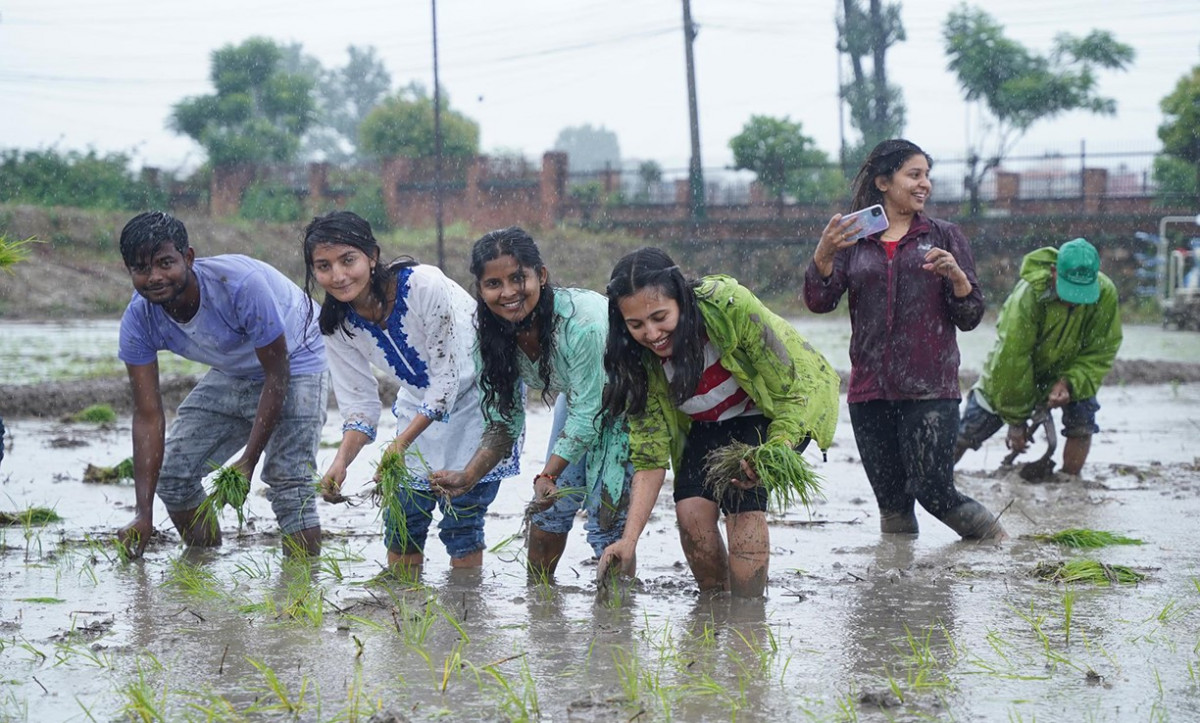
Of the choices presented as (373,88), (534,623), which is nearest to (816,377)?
(534,623)

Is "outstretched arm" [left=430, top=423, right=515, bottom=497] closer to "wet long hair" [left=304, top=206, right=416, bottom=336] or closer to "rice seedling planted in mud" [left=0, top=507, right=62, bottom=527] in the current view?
"wet long hair" [left=304, top=206, right=416, bottom=336]

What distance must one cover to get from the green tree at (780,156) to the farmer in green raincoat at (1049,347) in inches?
1114

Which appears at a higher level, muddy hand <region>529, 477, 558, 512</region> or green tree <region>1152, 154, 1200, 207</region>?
green tree <region>1152, 154, 1200, 207</region>

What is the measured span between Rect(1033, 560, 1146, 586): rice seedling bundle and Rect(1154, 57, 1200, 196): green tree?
100 ft

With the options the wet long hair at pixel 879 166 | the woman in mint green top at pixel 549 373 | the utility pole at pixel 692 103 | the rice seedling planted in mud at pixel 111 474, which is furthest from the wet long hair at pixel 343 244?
the utility pole at pixel 692 103

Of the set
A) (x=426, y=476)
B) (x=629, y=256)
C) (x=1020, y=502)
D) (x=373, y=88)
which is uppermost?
(x=373, y=88)

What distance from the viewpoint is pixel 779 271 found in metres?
34.3

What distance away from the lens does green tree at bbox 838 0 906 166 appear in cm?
3525

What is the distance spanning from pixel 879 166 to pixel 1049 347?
2.30 meters

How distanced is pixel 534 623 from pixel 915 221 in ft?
8.41

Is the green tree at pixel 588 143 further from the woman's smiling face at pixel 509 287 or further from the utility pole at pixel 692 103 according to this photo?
the woman's smiling face at pixel 509 287

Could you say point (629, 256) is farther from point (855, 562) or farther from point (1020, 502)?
point (1020, 502)

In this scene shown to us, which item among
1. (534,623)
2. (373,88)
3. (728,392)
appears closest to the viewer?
(534,623)

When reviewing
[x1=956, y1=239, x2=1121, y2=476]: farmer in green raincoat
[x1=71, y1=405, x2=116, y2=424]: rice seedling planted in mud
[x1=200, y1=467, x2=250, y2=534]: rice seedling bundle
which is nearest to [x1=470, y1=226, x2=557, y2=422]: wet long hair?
[x1=200, y1=467, x2=250, y2=534]: rice seedling bundle
